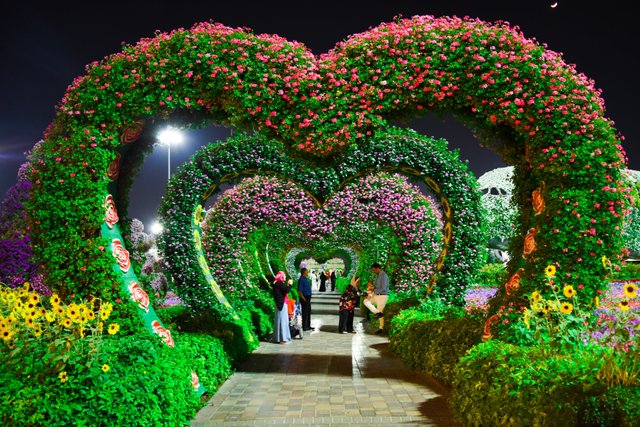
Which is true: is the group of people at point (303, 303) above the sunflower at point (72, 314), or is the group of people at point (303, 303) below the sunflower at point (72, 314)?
below

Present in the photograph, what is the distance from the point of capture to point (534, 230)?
6219 millimetres

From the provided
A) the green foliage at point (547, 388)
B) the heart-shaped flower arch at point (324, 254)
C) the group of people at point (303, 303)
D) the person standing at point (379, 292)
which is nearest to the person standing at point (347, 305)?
the group of people at point (303, 303)

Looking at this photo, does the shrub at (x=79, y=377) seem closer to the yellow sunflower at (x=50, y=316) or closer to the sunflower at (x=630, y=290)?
the yellow sunflower at (x=50, y=316)

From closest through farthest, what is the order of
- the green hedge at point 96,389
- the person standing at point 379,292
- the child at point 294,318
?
the green hedge at point 96,389
the child at point 294,318
the person standing at point 379,292

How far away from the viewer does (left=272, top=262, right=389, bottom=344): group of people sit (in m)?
12.3

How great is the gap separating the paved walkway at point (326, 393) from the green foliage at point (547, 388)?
0.82 metres

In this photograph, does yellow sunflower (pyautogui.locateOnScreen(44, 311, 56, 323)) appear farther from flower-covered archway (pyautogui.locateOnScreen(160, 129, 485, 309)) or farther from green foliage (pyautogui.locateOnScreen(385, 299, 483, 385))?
flower-covered archway (pyautogui.locateOnScreen(160, 129, 485, 309))

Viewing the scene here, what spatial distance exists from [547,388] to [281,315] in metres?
8.97

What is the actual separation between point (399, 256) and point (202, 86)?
34.8 ft

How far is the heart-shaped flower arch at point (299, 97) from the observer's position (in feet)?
20.2

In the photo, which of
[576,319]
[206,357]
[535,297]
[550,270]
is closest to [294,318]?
[206,357]

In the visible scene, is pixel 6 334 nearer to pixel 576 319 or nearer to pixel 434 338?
pixel 576 319

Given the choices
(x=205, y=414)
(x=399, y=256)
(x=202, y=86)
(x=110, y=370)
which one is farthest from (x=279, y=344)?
(x=110, y=370)

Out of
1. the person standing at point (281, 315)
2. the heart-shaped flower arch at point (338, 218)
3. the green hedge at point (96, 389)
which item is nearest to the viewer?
the green hedge at point (96, 389)
